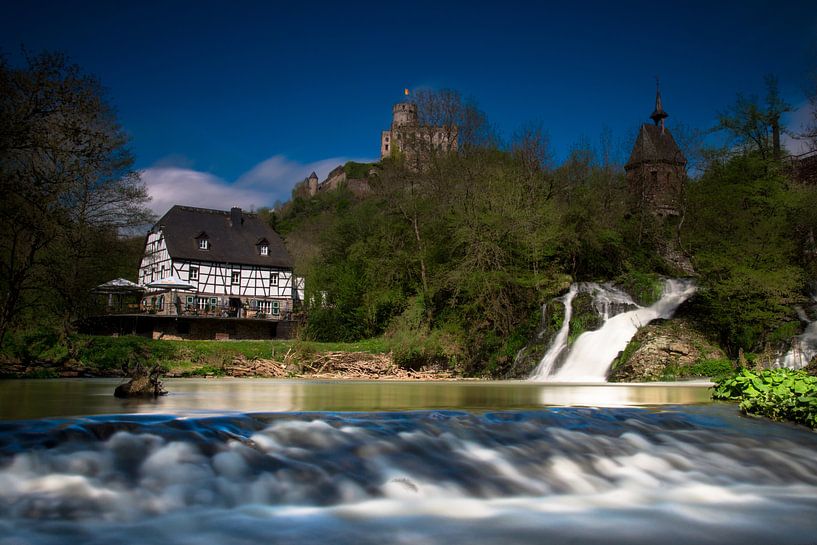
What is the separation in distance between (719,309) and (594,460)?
19540 mm

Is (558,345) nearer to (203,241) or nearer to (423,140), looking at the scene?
(423,140)

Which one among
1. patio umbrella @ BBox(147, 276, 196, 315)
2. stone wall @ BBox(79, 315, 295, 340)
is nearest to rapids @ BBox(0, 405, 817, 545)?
stone wall @ BBox(79, 315, 295, 340)

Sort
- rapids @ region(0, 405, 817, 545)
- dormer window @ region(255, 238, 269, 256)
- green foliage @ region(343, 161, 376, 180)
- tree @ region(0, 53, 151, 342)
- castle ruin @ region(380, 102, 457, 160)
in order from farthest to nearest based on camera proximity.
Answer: green foliage @ region(343, 161, 376, 180), dormer window @ region(255, 238, 269, 256), castle ruin @ region(380, 102, 457, 160), tree @ region(0, 53, 151, 342), rapids @ region(0, 405, 817, 545)

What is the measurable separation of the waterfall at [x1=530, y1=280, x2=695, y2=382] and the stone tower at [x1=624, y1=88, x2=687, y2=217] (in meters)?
11.1

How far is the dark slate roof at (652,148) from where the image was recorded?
1829 inches

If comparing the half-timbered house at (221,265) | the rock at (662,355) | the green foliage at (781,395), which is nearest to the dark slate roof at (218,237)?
the half-timbered house at (221,265)

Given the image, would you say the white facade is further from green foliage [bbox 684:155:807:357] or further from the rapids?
the rapids

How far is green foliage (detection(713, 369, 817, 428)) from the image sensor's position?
8039 millimetres

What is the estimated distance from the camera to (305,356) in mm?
27375

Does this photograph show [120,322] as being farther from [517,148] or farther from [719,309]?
[719,309]

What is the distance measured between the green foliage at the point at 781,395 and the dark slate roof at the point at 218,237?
150 ft

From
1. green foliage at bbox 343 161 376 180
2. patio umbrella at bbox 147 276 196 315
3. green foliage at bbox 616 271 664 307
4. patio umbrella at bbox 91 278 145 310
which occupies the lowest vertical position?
green foliage at bbox 616 271 664 307

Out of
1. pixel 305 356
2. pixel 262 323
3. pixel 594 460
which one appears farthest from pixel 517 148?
pixel 594 460

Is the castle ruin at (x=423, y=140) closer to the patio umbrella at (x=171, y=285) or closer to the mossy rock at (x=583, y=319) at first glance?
the mossy rock at (x=583, y=319)
